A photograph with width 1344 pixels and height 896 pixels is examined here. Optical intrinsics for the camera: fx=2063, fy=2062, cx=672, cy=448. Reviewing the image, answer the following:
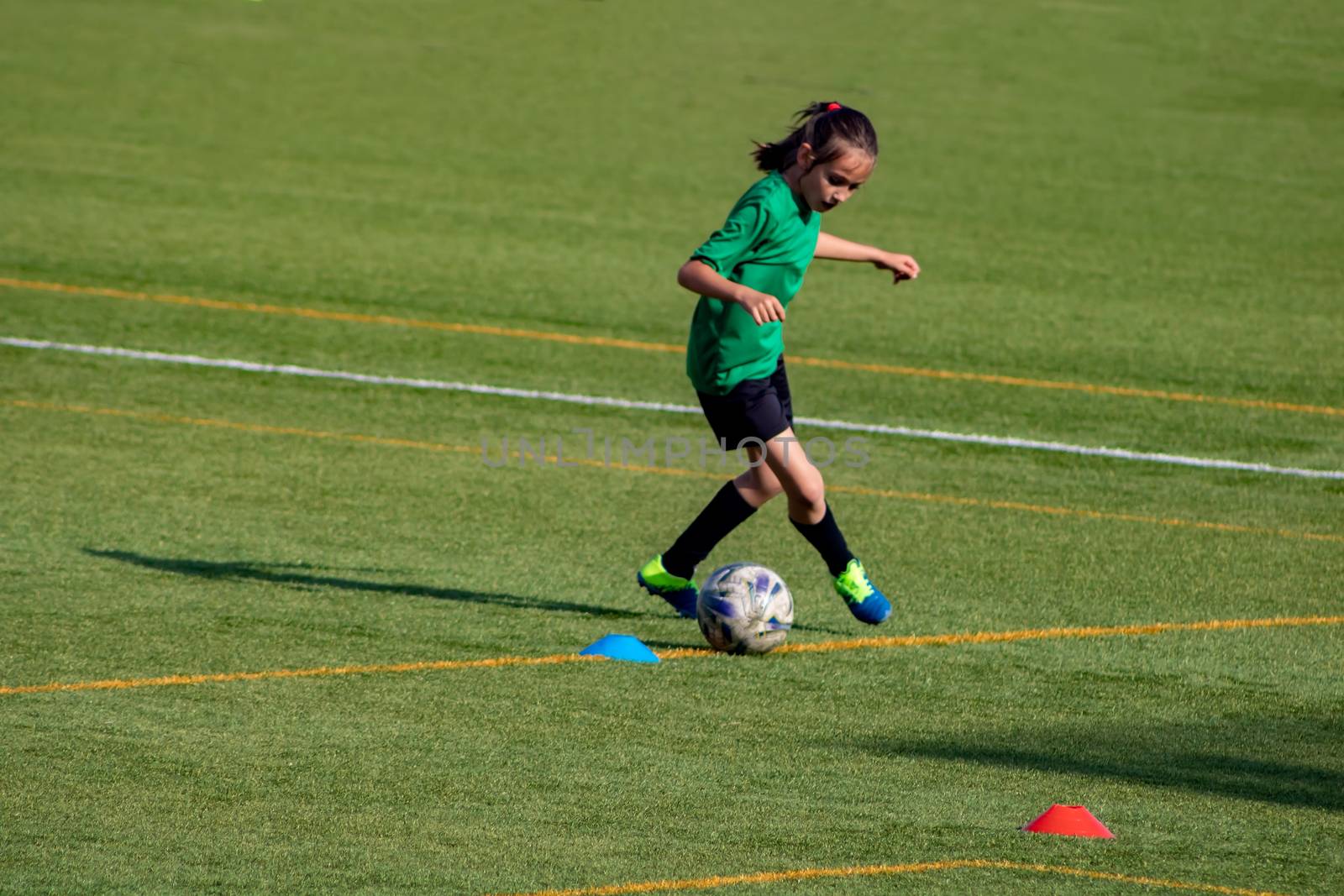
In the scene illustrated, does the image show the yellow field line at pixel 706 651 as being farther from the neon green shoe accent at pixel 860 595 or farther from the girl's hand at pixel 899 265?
the girl's hand at pixel 899 265

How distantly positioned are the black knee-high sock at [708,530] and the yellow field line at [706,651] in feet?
1.67

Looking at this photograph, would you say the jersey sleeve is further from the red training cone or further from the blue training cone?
the red training cone

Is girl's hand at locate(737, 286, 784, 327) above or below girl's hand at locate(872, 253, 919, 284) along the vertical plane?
below

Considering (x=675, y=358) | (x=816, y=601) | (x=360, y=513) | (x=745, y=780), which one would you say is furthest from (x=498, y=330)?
(x=745, y=780)

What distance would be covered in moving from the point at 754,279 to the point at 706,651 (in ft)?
4.18

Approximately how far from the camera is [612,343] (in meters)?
13.5

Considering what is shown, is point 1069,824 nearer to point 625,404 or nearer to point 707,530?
point 707,530

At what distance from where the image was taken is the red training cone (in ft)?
16.7

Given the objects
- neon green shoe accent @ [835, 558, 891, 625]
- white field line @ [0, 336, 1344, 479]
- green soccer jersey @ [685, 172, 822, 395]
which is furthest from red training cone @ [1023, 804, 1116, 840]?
white field line @ [0, 336, 1344, 479]

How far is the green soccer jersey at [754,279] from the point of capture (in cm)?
695

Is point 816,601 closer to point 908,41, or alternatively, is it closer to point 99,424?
point 99,424

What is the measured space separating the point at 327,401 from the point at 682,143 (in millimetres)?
11250

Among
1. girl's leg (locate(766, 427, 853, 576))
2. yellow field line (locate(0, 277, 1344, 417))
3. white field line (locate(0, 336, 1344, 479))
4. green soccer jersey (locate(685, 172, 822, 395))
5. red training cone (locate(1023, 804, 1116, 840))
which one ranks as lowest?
red training cone (locate(1023, 804, 1116, 840))

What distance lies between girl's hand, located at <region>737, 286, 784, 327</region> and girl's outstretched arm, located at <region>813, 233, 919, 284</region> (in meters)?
0.74
